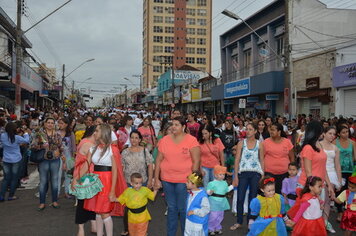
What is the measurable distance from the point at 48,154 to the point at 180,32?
102 metres

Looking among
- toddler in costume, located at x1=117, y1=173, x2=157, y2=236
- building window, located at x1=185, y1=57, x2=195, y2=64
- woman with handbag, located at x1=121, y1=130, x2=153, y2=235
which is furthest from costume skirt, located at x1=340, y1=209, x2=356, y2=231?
building window, located at x1=185, y1=57, x2=195, y2=64

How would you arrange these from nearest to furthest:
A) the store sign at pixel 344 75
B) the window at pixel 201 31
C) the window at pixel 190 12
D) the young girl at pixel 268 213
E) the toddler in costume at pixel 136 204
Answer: the young girl at pixel 268 213, the toddler in costume at pixel 136 204, the store sign at pixel 344 75, the window at pixel 190 12, the window at pixel 201 31

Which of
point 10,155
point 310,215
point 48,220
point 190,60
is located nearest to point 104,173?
point 48,220

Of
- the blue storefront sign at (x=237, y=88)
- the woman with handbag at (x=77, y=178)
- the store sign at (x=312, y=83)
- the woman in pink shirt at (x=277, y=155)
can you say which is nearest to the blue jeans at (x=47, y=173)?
the woman with handbag at (x=77, y=178)

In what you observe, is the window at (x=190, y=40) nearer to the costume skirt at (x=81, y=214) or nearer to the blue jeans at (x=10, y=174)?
the blue jeans at (x=10, y=174)

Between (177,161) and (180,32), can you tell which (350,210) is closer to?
(177,161)

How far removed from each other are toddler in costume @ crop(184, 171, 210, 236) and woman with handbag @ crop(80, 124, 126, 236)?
1048 millimetres

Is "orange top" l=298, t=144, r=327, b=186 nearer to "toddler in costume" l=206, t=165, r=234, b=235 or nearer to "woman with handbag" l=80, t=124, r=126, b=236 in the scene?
"toddler in costume" l=206, t=165, r=234, b=235

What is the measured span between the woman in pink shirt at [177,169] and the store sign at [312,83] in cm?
1644

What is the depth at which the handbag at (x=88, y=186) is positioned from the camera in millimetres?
4598

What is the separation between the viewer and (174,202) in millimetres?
4934

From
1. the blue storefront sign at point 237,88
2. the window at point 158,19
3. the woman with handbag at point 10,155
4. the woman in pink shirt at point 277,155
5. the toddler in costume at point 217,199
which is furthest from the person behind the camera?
the window at point 158,19

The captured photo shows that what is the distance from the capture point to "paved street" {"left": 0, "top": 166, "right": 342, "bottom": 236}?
570 cm

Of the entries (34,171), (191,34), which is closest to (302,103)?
(34,171)
